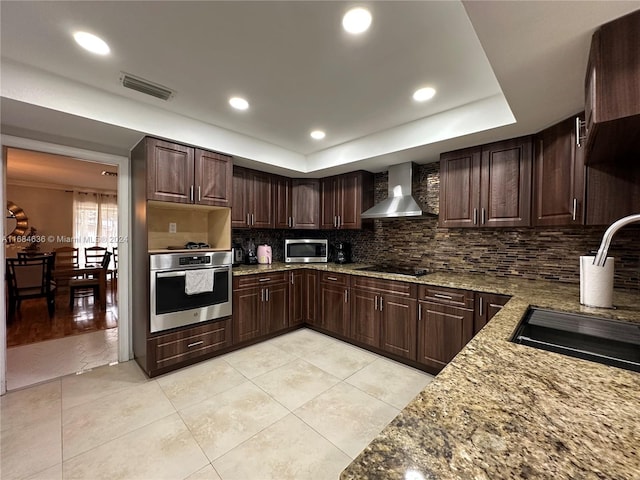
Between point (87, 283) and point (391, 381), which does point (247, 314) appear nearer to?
point (391, 381)

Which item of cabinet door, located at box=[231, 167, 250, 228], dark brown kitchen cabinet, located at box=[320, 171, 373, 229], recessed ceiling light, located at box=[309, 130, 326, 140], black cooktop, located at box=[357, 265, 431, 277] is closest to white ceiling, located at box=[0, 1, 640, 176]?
recessed ceiling light, located at box=[309, 130, 326, 140]

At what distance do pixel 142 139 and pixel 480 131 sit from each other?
3037 mm

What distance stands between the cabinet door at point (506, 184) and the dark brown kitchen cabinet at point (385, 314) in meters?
1.06

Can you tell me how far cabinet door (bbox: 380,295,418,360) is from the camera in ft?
8.75

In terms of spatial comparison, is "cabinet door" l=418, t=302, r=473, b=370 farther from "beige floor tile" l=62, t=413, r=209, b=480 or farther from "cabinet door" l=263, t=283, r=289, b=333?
"beige floor tile" l=62, t=413, r=209, b=480

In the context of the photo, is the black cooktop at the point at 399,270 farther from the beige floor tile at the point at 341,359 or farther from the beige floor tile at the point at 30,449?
the beige floor tile at the point at 30,449

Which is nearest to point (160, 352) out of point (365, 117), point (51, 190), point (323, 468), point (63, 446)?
point (63, 446)

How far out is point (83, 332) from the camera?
→ 352 centimetres

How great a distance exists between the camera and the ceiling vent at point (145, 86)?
1920 millimetres

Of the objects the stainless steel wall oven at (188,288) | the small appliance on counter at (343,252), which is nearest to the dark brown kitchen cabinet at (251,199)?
the stainless steel wall oven at (188,288)

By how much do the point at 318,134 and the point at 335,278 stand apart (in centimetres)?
175

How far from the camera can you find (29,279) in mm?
3900

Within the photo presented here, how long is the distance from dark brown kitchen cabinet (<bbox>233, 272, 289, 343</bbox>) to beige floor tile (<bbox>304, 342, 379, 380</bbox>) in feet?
2.21

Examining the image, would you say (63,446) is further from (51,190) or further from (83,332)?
(51,190)
